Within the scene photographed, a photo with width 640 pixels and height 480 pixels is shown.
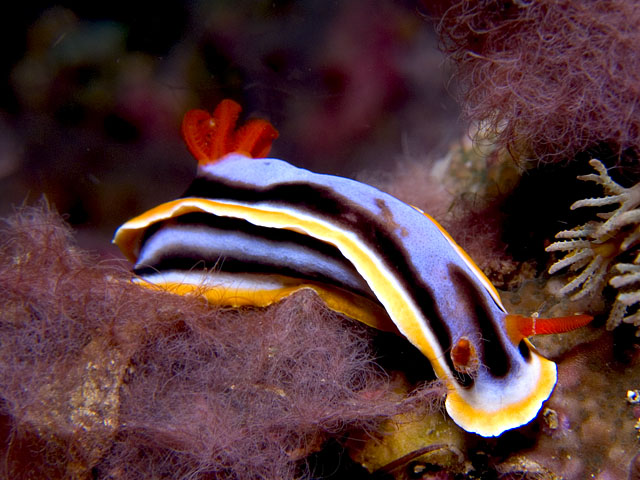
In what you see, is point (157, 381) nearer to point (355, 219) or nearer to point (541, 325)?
point (355, 219)

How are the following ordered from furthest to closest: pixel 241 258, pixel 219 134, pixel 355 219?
pixel 219 134, pixel 241 258, pixel 355 219

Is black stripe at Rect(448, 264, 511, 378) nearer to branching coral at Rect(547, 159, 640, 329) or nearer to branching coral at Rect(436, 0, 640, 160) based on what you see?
branching coral at Rect(547, 159, 640, 329)

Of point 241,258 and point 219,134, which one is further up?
point 219,134

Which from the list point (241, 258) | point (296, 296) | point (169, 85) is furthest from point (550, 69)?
point (169, 85)

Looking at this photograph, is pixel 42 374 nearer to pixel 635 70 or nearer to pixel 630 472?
pixel 630 472

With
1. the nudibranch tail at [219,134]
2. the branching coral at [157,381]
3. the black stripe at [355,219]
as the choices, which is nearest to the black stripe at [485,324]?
the black stripe at [355,219]

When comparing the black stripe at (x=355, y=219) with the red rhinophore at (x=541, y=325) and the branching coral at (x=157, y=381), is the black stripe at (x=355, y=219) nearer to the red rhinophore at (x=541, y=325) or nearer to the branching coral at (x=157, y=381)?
the red rhinophore at (x=541, y=325)

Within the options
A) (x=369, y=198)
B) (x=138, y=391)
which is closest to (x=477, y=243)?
(x=369, y=198)
